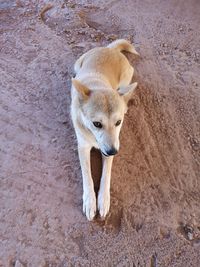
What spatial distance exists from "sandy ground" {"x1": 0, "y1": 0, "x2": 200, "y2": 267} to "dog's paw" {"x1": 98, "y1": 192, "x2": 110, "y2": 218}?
52 millimetres

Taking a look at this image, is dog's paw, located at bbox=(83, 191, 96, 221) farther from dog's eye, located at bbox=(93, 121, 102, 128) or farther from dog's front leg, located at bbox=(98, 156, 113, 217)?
dog's eye, located at bbox=(93, 121, 102, 128)

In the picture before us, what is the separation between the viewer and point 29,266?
2.32 meters

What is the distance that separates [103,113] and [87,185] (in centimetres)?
60

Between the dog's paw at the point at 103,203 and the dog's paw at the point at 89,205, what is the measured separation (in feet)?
0.14

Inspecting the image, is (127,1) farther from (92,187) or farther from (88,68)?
(92,187)

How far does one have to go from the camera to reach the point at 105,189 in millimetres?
2670

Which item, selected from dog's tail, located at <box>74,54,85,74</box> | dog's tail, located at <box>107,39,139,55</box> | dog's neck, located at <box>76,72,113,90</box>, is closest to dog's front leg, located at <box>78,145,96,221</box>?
dog's neck, located at <box>76,72,113,90</box>

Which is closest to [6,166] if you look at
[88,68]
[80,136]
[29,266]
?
[80,136]

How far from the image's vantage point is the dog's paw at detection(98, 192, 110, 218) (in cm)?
257

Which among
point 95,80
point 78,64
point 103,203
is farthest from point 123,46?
point 103,203

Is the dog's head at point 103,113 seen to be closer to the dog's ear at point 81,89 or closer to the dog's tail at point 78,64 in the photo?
the dog's ear at point 81,89

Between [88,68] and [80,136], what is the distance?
2.36 feet

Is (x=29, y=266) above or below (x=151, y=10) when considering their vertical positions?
below

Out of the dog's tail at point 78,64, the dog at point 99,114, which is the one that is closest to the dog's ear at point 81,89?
the dog at point 99,114
